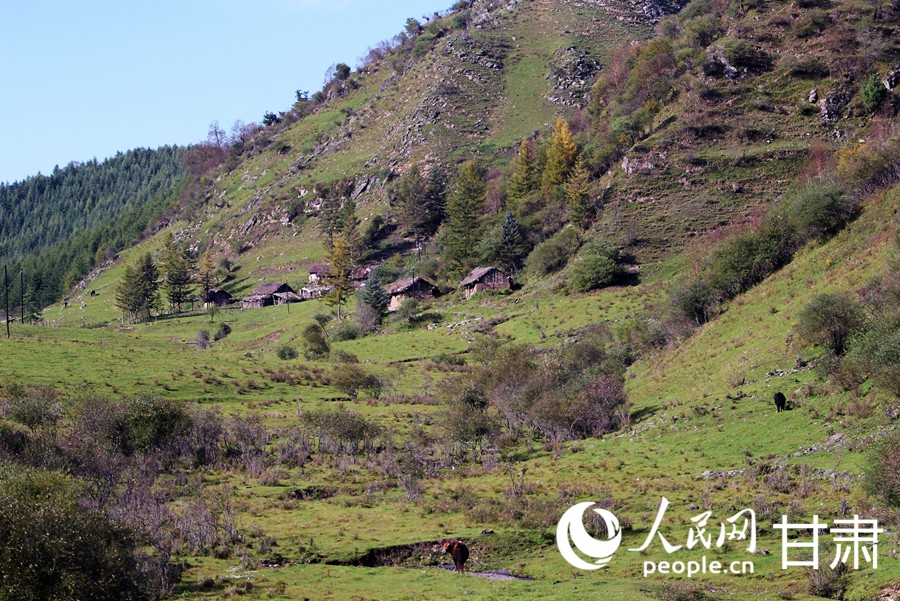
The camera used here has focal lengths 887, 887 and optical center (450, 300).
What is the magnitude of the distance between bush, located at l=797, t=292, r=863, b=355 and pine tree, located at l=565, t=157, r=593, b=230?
6361 centimetres

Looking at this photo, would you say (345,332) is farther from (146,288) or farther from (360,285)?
(146,288)

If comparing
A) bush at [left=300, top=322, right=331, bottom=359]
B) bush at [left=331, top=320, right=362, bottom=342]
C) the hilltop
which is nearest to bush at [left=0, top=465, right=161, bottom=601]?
the hilltop

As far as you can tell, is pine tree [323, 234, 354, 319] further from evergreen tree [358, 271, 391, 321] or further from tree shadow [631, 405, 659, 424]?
tree shadow [631, 405, 659, 424]

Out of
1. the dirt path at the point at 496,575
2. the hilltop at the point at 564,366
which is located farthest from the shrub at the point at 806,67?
the dirt path at the point at 496,575

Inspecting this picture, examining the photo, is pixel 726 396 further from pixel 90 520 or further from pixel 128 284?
pixel 128 284

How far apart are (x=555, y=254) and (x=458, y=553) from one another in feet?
268

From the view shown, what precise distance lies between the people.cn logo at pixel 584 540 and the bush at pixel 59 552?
14.0 meters

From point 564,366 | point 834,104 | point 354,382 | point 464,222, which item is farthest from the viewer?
point 464,222

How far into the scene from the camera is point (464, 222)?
429 ft

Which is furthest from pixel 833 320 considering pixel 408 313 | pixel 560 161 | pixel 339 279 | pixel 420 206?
pixel 420 206

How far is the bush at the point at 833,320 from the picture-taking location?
1890 inches

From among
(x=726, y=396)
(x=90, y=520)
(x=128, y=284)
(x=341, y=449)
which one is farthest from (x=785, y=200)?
(x=128, y=284)

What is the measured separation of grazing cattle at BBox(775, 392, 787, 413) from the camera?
147ft

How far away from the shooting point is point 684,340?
Result: 67.1 meters
